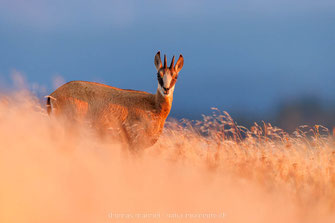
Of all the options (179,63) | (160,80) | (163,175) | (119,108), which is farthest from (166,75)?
(163,175)

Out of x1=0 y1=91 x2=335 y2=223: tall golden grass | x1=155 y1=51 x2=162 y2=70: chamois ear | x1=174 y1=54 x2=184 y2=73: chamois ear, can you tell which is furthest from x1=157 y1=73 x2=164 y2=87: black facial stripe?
x1=0 y1=91 x2=335 y2=223: tall golden grass

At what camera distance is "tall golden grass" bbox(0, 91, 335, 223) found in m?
4.28

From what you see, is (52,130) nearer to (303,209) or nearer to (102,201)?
(102,201)

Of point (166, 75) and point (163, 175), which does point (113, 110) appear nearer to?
point (166, 75)

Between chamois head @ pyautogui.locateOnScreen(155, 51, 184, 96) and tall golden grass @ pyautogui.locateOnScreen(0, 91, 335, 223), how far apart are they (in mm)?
1293

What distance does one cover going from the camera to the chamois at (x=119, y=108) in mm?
7230

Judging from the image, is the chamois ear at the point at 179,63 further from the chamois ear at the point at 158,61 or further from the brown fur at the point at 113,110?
the brown fur at the point at 113,110

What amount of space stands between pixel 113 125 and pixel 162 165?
144 cm

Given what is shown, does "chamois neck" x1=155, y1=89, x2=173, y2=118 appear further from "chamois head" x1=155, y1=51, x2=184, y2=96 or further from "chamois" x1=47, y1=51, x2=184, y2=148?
"chamois head" x1=155, y1=51, x2=184, y2=96

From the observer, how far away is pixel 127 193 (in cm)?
487

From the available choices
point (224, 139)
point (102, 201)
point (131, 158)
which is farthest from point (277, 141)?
point (102, 201)

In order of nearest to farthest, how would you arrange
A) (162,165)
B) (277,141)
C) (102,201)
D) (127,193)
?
1. (102,201)
2. (127,193)
3. (162,165)
4. (277,141)

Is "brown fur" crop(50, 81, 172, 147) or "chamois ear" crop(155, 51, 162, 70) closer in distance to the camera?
"brown fur" crop(50, 81, 172, 147)

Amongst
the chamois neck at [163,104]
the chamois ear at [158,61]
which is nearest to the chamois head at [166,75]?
the chamois ear at [158,61]
